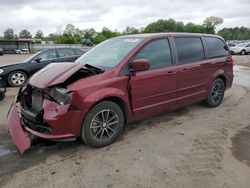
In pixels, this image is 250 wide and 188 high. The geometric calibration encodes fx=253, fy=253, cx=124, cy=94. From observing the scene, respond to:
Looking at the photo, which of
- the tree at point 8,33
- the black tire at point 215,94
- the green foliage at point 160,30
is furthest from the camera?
the tree at point 8,33

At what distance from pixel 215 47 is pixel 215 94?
1.11m

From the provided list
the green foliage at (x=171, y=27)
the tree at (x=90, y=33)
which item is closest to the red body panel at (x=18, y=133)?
the green foliage at (x=171, y=27)

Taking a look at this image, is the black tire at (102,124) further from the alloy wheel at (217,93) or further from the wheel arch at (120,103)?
the alloy wheel at (217,93)

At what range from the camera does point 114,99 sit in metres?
4.05

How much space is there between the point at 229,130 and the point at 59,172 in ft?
10.2

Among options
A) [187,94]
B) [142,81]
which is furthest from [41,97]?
[187,94]

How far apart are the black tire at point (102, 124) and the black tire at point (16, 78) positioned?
6.11 meters

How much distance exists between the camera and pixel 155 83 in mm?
4473

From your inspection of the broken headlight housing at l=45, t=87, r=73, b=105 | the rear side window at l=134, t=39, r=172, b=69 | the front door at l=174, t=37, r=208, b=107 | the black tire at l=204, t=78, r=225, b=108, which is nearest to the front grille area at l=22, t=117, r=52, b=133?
the broken headlight housing at l=45, t=87, r=73, b=105

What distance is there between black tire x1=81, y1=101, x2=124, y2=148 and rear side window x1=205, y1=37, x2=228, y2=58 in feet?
9.39

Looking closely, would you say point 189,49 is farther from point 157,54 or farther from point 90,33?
point 90,33

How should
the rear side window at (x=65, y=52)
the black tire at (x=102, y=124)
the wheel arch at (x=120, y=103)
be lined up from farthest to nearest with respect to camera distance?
the rear side window at (x=65, y=52) < the wheel arch at (x=120, y=103) < the black tire at (x=102, y=124)

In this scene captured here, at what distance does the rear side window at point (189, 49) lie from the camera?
4980 millimetres

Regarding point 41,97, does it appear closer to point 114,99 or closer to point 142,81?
point 114,99
